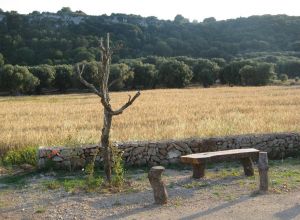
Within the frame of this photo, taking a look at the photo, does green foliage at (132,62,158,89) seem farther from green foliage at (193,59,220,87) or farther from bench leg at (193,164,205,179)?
bench leg at (193,164,205,179)

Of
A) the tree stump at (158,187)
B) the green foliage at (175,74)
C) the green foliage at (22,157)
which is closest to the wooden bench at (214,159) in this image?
the tree stump at (158,187)

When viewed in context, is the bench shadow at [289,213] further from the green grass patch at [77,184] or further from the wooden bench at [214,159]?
the green grass patch at [77,184]

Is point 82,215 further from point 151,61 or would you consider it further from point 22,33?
point 22,33

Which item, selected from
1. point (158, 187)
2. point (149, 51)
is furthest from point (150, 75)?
point (158, 187)

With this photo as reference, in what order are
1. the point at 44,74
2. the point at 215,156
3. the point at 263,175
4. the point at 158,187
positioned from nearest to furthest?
the point at 158,187 → the point at 263,175 → the point at 215,156 → the point at 44,74

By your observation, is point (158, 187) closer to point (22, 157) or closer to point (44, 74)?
point (22, 157)

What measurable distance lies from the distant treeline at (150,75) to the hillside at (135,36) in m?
8.05

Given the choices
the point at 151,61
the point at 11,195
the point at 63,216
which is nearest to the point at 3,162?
the point at 11,195

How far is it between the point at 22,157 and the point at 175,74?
212 feet

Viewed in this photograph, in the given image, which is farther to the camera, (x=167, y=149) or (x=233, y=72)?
(x=233, y=72)

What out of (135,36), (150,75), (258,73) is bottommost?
(150,75)

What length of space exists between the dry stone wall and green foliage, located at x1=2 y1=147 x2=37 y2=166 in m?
0.69

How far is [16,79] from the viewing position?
2613 inches

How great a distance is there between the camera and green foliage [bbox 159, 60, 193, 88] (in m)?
75.2
